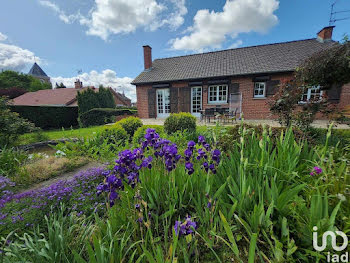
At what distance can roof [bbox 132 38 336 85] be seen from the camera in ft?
35.6

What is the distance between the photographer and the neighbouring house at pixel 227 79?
1056cm

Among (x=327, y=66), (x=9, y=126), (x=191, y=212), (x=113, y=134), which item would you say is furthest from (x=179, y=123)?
(x=9, y=126)

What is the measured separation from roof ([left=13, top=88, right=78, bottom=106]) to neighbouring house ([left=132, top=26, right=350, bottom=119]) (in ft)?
55.8

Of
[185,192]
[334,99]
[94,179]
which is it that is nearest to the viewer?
[185,192]

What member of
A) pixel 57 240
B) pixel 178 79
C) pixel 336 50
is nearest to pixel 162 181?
pixel 57 240

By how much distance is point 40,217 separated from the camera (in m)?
1.77

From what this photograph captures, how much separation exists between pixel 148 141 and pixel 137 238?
872 millimetres

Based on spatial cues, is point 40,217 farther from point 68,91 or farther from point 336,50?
point 68,91

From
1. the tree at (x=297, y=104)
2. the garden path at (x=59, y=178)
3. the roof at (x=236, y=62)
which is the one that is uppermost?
the roof at (x=236, y=62)

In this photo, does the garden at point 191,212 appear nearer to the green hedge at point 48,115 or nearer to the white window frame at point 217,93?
the white window frame at point 217,93

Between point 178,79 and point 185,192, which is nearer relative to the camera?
point 185,192

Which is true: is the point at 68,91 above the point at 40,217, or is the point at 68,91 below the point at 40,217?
above

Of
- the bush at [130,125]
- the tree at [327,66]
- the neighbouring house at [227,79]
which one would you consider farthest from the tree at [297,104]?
the neighbouring house at [227,79]

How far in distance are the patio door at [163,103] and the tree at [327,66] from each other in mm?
9293
